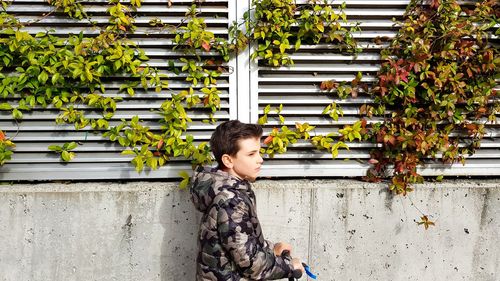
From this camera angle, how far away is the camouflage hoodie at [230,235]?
8.86 ft

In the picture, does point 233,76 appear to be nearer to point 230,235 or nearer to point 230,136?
point 230,136

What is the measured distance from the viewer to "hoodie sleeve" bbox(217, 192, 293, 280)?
2.69 m

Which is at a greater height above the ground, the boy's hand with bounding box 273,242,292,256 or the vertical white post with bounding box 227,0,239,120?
the vertical white post with bounding box 227,0,239,120

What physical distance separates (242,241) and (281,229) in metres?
1.16

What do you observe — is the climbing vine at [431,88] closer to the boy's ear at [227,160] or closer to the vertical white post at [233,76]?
the vertical white post at [233,76]

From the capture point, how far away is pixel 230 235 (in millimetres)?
2688

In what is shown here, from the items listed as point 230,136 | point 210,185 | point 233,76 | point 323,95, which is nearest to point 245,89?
point 233,76

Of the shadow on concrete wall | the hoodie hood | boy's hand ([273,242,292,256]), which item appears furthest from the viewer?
the shadow on concrete wall

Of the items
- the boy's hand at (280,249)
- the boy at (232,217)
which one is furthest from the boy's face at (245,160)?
the boy's hand at (280,249)

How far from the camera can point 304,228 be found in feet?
12.5

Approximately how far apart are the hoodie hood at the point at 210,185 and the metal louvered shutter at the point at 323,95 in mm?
976

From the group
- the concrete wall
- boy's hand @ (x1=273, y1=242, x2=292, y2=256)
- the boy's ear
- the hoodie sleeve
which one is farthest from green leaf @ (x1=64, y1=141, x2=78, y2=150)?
boy's hand @ (x1=273, y1=242, x2=292, y2=256)

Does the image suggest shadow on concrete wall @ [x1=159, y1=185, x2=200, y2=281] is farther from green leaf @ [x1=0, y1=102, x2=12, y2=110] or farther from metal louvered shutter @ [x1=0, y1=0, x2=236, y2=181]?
green leaf @ [x1=0, y1=102, x2=12, y2=110]

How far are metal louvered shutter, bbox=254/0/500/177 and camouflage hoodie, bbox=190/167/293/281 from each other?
988 millimetres
